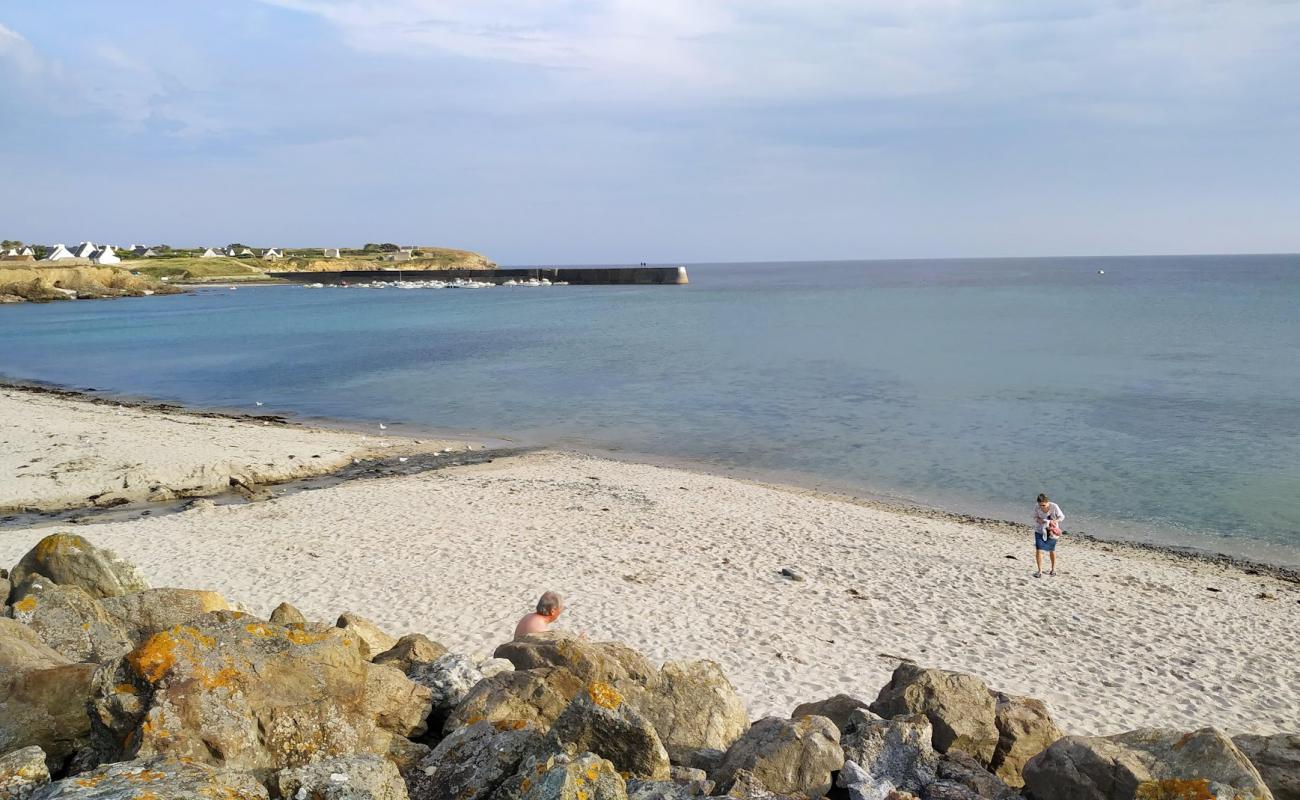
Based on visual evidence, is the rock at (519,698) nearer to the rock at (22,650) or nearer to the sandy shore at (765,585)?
the rock at (22,650)

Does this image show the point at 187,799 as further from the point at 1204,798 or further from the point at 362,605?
the point at 362,605

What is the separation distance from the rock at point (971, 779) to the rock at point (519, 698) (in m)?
2.24

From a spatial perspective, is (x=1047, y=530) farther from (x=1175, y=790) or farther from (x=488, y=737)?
(x=488, y=737)

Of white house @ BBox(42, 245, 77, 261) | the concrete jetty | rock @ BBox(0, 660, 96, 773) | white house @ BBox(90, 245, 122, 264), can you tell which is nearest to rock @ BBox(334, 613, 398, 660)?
rock @ BBox(0, 660, 96, 773)

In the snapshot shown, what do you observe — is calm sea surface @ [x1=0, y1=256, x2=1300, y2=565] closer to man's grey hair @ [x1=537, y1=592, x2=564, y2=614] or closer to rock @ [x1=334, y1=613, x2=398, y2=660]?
man's grey hair @ [x1=537, y1=592, x2=564, y2=614]

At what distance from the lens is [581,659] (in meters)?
6.16

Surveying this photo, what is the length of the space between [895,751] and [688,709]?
4.61 ft

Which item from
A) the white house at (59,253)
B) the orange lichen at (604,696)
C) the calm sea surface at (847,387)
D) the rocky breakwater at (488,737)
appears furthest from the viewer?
the white house at (59,253)

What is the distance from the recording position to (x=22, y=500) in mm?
18078

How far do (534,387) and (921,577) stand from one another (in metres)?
27.7

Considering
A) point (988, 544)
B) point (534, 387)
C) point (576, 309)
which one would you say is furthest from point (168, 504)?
point (576, 309)

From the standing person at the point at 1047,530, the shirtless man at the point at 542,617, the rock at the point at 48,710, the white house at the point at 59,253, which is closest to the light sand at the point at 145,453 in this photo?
the shirtless man at the point at 542,617

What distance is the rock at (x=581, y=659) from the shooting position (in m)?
6.09

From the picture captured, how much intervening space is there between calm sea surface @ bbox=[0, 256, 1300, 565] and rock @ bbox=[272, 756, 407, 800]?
59.2 ft
